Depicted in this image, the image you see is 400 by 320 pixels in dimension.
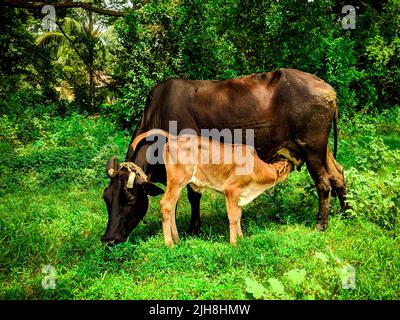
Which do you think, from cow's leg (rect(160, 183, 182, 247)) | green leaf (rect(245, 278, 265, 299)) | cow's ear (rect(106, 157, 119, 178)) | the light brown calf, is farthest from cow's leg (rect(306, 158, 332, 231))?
green leaf (rect(245, 278, 265, 299))

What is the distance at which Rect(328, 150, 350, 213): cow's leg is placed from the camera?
6.10m

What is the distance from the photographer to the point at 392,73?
15.1 metres

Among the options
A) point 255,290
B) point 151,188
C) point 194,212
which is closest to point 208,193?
point 194,212

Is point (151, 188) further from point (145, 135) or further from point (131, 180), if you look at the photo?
point (145, 135)

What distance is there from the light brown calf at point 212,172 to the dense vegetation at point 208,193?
1.49 ft

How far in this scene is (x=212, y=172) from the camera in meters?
5.31
